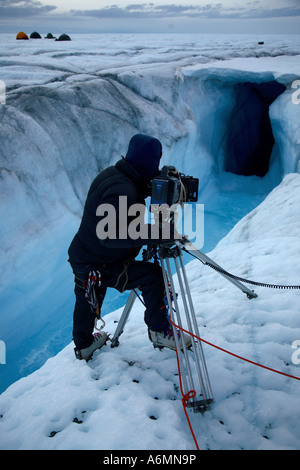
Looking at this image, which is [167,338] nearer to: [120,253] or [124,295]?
[120,253]

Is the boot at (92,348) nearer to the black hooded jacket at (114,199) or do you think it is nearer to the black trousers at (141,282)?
the black trousers at (141,282)

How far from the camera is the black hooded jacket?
67.1 inches

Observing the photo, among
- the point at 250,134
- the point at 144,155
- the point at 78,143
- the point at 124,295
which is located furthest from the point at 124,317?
the point at 250,134

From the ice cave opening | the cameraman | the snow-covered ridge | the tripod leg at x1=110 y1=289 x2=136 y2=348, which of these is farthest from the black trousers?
the ice cave opening

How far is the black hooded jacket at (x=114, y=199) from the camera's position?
5.59 ft

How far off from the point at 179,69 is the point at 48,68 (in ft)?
10.8

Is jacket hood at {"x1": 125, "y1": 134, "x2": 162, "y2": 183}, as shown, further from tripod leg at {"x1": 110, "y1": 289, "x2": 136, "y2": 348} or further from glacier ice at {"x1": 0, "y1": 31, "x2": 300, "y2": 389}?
glacier ice at {"x1": 0, "y1": 31, "x2": 300, "y2": 389}

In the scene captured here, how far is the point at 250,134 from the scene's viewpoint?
33.2ft

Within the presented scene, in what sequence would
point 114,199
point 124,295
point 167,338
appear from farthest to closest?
point 124,295 → point 167,338 → point 114,199

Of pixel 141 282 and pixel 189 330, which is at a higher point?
pixel 141 282

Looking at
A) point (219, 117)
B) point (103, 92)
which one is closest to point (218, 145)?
point (219, 117)

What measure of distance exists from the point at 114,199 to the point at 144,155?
0.34 m

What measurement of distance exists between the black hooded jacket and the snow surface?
86cm

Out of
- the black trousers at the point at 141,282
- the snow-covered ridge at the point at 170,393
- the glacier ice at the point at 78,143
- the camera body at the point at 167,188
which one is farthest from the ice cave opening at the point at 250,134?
the black trousers at the point at 141,282
